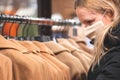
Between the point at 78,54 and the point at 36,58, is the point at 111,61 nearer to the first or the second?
the point at 36,58

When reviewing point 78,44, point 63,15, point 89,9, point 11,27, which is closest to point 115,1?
point 89,9

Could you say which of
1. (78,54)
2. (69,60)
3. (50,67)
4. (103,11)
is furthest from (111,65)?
(78,54)

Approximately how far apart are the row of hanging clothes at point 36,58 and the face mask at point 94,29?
243 mm

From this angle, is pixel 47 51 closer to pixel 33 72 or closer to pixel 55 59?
pixel 55 59

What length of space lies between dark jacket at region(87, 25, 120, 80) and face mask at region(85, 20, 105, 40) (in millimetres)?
84

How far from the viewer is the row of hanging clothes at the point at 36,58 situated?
1342 millimetres

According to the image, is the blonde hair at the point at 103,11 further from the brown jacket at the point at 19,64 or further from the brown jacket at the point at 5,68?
the brown jacket at the point at 5,68

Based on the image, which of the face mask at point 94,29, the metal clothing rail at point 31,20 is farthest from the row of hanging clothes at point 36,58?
the face mask at point 94,29

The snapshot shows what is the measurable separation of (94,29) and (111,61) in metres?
0.28

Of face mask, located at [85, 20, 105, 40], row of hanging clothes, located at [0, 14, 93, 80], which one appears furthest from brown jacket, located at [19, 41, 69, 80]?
face mask, located at [85, 20, 105, 40]

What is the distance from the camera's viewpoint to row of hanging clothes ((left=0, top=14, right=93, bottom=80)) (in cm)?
134

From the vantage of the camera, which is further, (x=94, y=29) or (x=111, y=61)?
(x=94, y=29)

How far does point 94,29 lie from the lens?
1510 mm

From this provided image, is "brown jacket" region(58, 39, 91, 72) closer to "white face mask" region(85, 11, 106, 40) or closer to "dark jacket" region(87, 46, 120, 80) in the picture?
"white face mask" region(85, 11, 106, 40)
